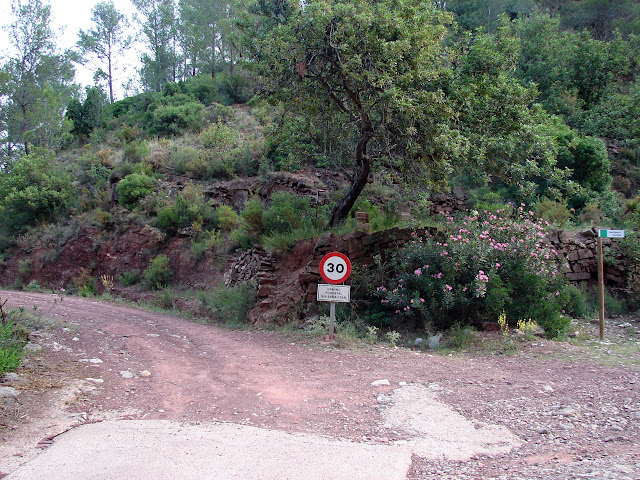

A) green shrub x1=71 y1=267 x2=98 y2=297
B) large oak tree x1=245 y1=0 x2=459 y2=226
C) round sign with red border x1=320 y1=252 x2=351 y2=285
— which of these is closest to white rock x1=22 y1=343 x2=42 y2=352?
round sign with red border x1=320 y1=252 x2=351 y2=285

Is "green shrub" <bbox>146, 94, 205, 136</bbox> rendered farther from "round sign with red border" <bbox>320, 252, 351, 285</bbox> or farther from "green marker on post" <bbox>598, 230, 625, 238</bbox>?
"green marker on post" <bbox>598, 230, 625, 238</bbox>

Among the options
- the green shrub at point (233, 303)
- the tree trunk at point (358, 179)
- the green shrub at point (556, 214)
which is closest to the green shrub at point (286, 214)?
the tree trunk at point (358, 179)

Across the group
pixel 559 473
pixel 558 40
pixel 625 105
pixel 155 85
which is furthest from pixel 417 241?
pixel 155 85

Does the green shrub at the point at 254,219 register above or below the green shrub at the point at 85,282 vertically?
above

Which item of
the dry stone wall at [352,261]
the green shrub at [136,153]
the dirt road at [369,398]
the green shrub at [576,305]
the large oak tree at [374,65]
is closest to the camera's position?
the dirt road at [369,398]

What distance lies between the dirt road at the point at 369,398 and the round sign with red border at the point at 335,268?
3.87 feet

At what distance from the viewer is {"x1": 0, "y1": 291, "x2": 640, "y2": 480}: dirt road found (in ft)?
14.2

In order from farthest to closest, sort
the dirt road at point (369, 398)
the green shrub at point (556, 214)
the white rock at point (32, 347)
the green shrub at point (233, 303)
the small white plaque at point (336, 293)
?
1. the green shrub at point (556, 214)
2. the green shrub at point (233, 303)
3. the small white plaque at point (336, 293)
4. the white rock at point (32, 347)
5. the dirt road at point (369, 398)

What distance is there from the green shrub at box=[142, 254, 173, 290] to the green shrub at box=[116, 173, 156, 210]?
13.9ft

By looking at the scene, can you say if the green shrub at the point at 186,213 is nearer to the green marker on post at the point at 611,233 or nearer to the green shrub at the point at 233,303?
the green shrub at the point at 233,303

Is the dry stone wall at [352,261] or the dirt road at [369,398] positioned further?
the dry stone wall at [352,261]

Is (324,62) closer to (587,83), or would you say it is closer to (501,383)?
(501,383)

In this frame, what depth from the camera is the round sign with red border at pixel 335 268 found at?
8586mm

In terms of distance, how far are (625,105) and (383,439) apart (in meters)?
22.4
